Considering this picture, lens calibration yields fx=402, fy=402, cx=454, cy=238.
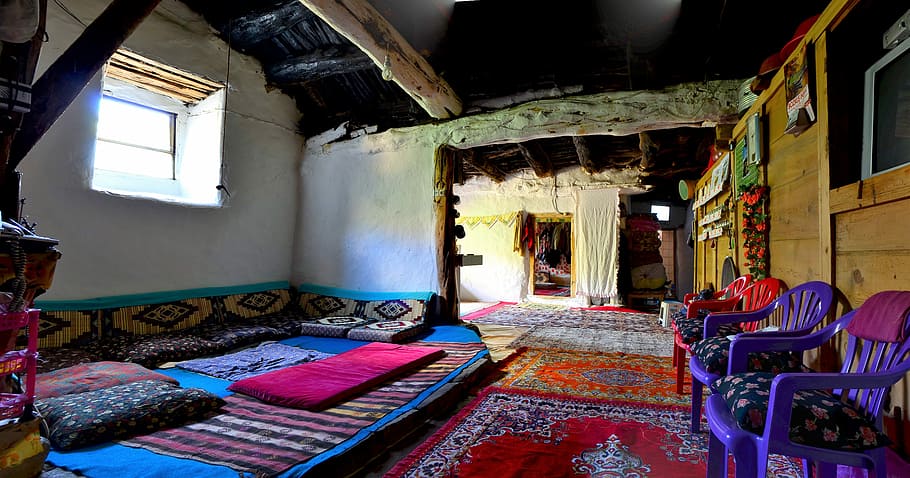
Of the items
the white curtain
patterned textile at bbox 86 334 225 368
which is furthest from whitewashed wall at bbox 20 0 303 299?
the white curtain

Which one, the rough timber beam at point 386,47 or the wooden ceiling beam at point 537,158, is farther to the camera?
the wooden ceiling beam at point 537,158

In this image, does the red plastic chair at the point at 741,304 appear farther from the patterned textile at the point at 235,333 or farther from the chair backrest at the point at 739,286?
the patterned textile at the point at 235,333

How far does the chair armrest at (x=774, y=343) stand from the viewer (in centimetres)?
152

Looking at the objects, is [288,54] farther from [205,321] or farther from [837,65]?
[837,65]

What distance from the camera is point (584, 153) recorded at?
5.92 m

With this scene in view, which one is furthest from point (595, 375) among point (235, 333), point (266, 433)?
point (235, 333)

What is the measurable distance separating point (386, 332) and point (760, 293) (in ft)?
9.06

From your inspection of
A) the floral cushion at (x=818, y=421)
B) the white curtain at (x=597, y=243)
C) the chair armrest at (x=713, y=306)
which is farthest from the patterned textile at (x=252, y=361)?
the white curtain at (x=597, y=243)

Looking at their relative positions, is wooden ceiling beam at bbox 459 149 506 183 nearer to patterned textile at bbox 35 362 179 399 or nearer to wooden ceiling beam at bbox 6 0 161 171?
wooden ceiling beam at bbox 6 0 161 171

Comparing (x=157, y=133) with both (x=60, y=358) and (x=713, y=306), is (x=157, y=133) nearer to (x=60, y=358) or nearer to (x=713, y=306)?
(x=60, y=358)

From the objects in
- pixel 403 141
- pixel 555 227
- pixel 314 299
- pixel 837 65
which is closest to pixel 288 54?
pixel 403 141

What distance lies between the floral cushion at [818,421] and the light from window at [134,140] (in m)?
4.45

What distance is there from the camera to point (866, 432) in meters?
1.05

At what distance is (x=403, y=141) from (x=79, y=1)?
2870 mm
